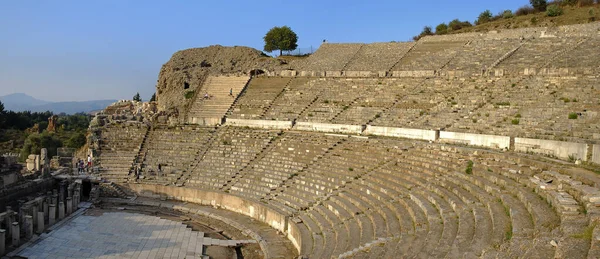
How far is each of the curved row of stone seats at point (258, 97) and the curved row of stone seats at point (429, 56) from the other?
690 cm

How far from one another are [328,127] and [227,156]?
4904mm

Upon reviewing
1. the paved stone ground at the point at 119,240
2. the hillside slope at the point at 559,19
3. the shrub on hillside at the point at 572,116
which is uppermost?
the hillside slope at the point at 559,19

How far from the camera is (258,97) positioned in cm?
2731

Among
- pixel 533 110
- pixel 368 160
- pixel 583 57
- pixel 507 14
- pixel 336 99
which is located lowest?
pixel 368 160

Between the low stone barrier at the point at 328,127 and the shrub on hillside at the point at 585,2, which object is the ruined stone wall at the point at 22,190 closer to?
the low stone barrier at the point at 328,127

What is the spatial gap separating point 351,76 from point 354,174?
37.5ft

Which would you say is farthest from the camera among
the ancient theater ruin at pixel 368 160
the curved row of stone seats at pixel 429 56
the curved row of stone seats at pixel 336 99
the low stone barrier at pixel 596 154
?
the curved row of stone seats at pixel 429 56

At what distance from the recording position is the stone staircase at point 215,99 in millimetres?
26453

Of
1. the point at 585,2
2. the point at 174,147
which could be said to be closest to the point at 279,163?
the point at 174,147

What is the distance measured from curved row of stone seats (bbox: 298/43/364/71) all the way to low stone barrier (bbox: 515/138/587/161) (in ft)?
51.0

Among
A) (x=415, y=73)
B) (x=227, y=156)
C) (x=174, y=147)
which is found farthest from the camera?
(x=415, y=73)

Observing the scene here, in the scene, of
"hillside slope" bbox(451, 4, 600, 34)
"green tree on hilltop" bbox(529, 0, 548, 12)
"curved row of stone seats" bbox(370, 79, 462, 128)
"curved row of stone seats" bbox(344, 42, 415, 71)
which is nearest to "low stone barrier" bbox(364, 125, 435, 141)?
"curved row of stone seats" bbox(370, 79, 462, 128)

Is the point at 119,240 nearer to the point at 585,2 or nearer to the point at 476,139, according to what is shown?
the point at 476,139

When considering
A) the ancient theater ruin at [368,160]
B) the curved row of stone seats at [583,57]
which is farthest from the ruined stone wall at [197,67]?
the curved row of stone seats at [583,57]
